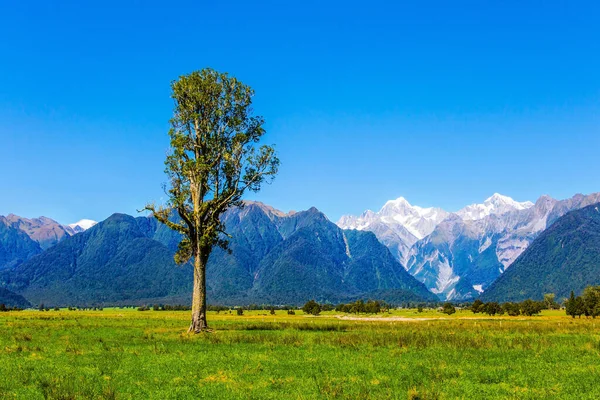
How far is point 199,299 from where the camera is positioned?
46531 mm

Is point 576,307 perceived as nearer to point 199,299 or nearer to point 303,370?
point 199,299

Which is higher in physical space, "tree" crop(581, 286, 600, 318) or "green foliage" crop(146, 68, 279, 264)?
"green foliage" crop(146, 68, 279, 264)

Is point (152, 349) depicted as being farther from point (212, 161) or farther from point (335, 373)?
point (212, 161)

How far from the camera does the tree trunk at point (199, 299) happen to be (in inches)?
1799

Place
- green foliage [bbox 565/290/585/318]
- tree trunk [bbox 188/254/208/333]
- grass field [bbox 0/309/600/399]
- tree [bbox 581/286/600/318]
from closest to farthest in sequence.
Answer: grass field [bbox 0/309/600/399]
tree trunk [bbox 188/254/208/333]
tree [bbox 581/286/600/318]
green foliage [bbox 565/290/585/318]

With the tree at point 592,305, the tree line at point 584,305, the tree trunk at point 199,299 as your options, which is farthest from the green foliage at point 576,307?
the tree trunk at point 199,299

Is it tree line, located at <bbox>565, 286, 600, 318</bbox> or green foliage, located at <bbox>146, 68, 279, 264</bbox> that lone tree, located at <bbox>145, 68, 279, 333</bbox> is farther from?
tree line, located at <bbox>565, 286, 600, 318</bbox>

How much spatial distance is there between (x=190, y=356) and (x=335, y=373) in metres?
9.41

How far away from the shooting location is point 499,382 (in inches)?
770

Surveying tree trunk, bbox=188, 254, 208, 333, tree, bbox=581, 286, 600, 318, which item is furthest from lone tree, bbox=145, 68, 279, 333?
tree, bbox=581, 286, 600, 318

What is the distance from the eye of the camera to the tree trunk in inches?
1799

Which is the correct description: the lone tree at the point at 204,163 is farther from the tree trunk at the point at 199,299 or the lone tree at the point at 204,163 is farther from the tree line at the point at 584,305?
the tree line at the point at 584,305

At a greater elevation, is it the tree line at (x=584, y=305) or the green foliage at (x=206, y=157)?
the green foliage at (x=206, y=157)

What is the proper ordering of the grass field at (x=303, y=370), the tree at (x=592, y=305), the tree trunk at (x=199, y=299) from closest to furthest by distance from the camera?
1. the grass field at (x=303, y=370)
2. the tree trunk at (x=199, y=299)
3. the tree at (x=592, y=305)
